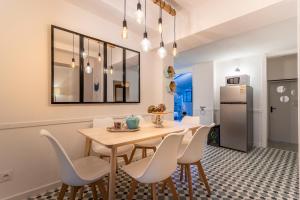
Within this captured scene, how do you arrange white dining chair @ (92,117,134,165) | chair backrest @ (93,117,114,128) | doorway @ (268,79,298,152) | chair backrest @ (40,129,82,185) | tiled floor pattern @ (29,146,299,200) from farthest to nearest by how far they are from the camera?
doorway @ (268,79,298,152)
chair backrest @ (93,117,114,128)
white dining chair @ (92,117,134,165)
tiled floor pattern @ (29,146,299,200)
chair backrest @ (40,129,82,185)

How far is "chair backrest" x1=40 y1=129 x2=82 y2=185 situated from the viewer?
1152mm

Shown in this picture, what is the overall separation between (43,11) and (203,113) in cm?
448

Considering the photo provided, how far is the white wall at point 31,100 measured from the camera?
167 centimetres

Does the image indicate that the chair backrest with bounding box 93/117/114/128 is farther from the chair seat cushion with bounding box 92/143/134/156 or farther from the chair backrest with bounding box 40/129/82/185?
the chair backrest with bounding box 40/129/82/185

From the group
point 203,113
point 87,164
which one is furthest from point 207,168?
point 203,113

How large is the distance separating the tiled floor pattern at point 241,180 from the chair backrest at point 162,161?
729 millimetres

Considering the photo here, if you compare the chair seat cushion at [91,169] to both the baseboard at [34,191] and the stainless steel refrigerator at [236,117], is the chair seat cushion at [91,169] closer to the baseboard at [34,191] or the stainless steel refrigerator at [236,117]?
the baseboard at [34,191]

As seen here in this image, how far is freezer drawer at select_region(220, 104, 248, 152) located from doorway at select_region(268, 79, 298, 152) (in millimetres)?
1097

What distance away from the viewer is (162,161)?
50.9 inches

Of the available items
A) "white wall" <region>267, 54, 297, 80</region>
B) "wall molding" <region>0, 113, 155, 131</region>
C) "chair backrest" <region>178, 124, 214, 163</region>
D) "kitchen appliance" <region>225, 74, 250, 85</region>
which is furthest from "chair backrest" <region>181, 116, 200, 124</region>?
"white wall" <region>267, 54, 297, 80</region>

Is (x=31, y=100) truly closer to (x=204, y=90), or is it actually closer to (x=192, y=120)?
(x=192, y=120)

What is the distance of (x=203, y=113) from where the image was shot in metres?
5.00

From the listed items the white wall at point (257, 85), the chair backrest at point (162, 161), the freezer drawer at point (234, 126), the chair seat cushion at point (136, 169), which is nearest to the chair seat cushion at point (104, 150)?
the chair seat cushion at point (136, 169)

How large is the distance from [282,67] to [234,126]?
6.98ft
